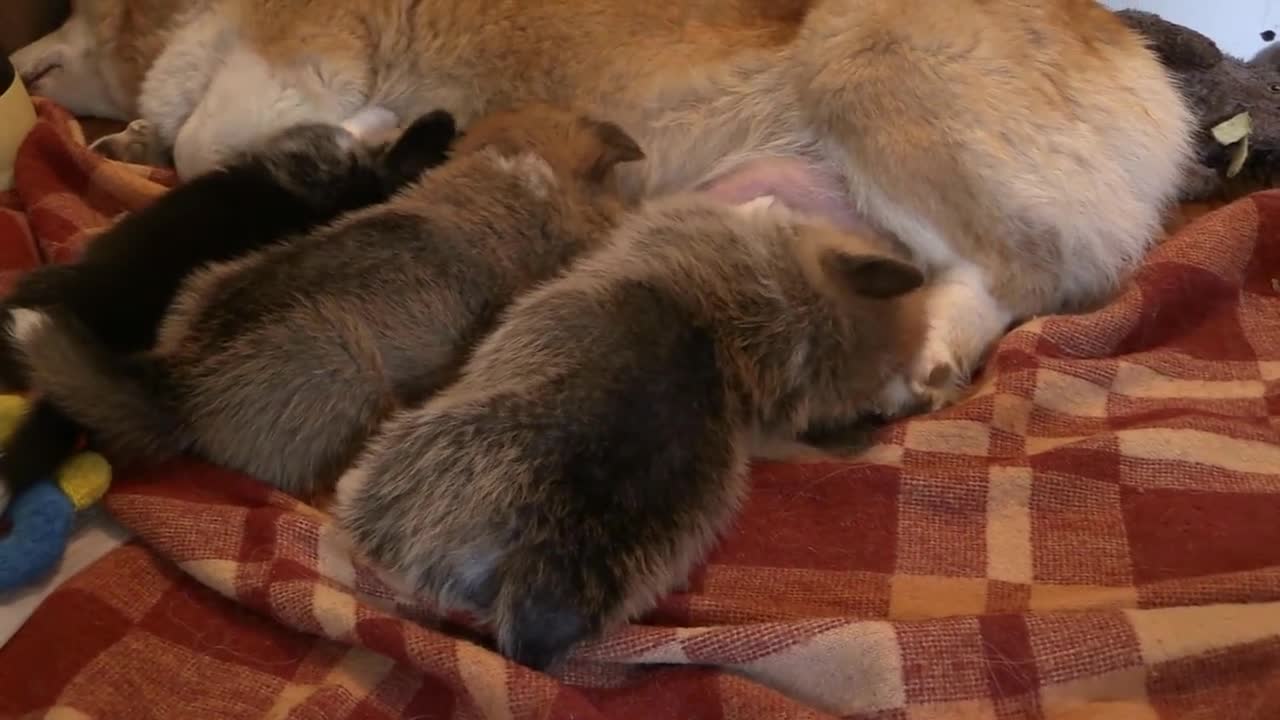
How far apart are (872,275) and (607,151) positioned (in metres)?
0.54

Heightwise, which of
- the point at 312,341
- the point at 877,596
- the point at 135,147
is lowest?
the point at 135,147

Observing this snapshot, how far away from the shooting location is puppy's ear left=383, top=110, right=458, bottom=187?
6.42 ft

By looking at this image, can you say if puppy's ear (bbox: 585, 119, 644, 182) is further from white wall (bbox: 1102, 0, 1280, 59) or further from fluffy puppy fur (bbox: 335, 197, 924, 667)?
white wall (bbox: 1102, 0, 1280, 59)

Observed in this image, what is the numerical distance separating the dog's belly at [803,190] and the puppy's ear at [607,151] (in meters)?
0.23

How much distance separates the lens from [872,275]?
1.56m

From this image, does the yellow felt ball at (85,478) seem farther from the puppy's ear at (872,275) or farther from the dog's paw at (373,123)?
the puppy's ear at (872,275)

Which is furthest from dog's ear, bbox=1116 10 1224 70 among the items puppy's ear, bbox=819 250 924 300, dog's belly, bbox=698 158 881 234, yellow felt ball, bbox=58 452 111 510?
yellow felt ball, bbox=58 452 111 510

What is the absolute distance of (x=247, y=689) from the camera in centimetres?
135

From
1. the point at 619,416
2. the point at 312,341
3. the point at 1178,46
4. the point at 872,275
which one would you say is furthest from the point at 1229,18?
the point at 312,341

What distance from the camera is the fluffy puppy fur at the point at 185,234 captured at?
1523mm

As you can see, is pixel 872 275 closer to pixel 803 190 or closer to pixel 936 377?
pixel 936 377

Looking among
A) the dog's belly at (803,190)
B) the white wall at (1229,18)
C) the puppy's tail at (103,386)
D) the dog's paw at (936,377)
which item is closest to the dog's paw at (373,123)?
the dog's belly at (803,190)

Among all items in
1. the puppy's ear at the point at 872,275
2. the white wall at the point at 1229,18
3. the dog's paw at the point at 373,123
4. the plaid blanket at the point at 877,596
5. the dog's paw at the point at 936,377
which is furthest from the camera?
the white wall at the point at 1229,18

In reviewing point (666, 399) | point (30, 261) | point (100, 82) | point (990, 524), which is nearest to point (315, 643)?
point (666, 399)
